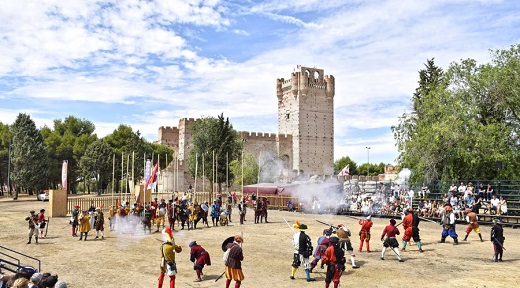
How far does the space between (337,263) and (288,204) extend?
2848 cm

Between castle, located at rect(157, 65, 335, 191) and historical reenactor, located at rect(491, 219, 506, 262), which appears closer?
historical reenactor, located at rect(491, 219, 506, 262)

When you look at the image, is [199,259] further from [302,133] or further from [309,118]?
[309,118]

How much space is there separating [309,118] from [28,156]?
167 ft

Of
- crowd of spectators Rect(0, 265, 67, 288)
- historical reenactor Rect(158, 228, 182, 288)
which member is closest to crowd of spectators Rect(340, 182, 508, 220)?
historical reenactor Rect(158, 228, 182, 288)

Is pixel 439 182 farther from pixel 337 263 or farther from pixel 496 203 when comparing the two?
pixel 337 263

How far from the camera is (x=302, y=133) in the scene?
292 feet

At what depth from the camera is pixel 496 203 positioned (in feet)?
92.3

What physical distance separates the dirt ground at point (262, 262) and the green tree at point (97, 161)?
44378 millimetres

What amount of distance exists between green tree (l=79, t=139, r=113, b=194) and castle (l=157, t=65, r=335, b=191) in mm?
18001

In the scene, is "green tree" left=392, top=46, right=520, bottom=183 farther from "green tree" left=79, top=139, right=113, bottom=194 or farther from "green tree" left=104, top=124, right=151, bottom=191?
"green tree" left=79, top=139, right=113, bottom=194

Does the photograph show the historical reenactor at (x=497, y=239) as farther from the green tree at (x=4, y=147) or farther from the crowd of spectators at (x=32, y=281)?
the green tree at (x=4, y=147)

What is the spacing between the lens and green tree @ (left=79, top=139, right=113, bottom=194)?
67.8m

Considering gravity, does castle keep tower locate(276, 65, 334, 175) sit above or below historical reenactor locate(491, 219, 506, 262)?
above

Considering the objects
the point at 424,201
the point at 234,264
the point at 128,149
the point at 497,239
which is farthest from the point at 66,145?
the point at 497,239
